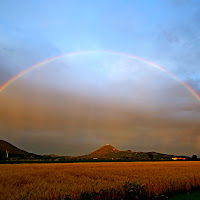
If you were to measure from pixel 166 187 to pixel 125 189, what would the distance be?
375cm

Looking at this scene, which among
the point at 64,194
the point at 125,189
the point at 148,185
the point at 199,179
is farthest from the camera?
the point at 199,179

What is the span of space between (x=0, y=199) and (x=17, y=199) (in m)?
0.68

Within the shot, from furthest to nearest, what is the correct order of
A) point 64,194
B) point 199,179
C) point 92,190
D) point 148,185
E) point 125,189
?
point 199,179, point 148,185, point 125,189, point 92,190, point 64,194

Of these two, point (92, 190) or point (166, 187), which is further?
point (166, 187)

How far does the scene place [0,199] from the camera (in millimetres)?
8906

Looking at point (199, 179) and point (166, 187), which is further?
point (199, 179)

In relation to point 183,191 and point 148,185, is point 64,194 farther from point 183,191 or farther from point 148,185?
point 183,191

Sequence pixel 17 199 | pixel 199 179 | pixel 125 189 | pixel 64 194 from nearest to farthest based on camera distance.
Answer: pixel 17 199, pixel 64 194, pixel 125 189, pixel 199 179

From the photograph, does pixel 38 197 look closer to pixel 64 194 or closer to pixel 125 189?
pixel 64 194

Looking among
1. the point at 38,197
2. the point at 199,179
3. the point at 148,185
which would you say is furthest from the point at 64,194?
the point at 199,179

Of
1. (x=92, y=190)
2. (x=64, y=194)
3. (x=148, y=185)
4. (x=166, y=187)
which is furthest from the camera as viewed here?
(x=166, y=187)

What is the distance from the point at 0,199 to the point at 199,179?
16.0m

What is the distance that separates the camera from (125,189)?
12.5 m

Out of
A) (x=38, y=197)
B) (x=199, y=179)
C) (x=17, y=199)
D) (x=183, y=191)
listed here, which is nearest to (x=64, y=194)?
(x=38, y=197)
